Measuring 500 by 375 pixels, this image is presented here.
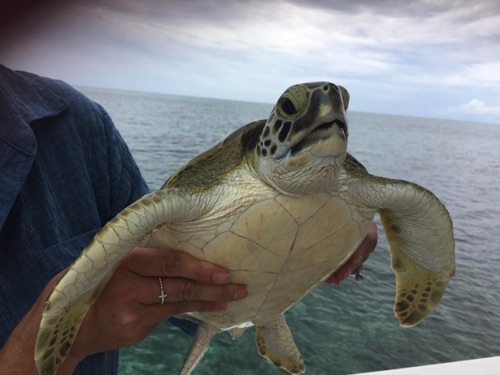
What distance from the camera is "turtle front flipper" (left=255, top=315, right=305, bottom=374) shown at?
3.82 ft

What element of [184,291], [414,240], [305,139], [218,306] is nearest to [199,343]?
[218,306]

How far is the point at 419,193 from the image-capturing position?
2.70 feet

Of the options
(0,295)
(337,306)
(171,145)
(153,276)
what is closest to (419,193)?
(153,276)

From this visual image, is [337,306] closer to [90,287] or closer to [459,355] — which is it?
[459,355]

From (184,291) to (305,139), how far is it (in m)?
0.32

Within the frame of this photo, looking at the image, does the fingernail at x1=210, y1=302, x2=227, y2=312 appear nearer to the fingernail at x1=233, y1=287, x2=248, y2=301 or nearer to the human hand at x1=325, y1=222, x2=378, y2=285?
the fingernail at x1=233, y1=287, x2=248, y2=301

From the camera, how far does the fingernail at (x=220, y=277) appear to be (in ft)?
2.55

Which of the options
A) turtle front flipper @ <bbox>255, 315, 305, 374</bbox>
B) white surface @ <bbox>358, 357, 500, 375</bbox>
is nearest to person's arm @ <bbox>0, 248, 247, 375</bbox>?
turtle front flipper @ <bbox>255, 315, 305, 374</bbox>

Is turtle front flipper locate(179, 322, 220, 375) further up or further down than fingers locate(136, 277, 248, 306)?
further down

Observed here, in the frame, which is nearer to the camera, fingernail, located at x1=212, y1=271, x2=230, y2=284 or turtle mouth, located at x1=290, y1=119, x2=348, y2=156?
turtle mouth, located at x1=290, y1=119, x2=348, y2=156

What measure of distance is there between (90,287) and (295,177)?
37cm

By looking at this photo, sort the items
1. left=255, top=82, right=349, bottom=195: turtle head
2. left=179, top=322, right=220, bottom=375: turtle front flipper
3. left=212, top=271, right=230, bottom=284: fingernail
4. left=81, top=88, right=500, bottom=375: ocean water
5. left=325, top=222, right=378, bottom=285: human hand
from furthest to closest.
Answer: left=81, top=88, right=500, bottom=375: ocean water, left=179, top=322, right=220, bottom=375: turtle front flipper, left=325, top=222, right=378, bottom=285: human hand, left=212, top=271, right=230, bottom=284: fingernail, left=255, top=82, right=349, bottom=195: turtle head

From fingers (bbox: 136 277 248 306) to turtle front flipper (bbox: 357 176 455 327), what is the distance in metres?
0.31

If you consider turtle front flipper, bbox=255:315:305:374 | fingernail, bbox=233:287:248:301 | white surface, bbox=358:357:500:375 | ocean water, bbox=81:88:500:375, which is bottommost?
ocean water, bbox=81:88:500:375
